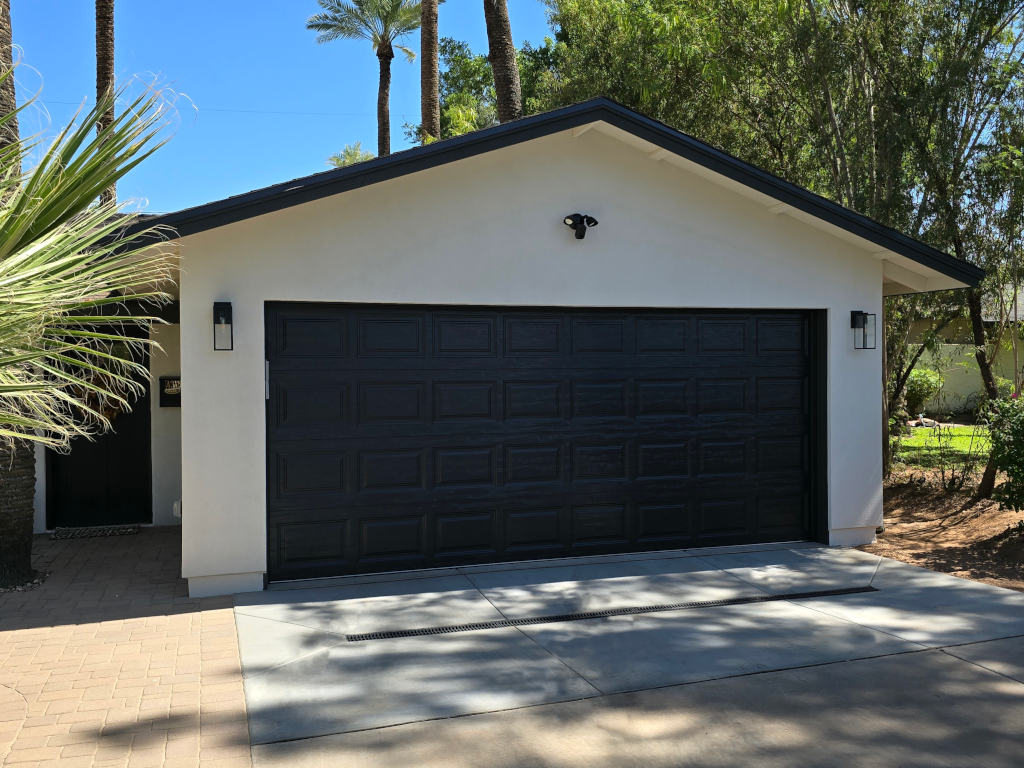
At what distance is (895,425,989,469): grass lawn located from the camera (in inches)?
456

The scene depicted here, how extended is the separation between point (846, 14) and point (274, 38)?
93.9 ft

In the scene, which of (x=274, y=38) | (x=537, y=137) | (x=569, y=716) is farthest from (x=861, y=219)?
(x=274, y=38)

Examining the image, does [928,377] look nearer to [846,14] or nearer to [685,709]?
[846,14]

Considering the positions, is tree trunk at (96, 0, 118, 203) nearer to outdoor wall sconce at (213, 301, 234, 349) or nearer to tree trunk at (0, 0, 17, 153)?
tree trunk at (0, 0, 17, 153)

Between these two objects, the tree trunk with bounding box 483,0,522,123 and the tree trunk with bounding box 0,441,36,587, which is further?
the tree trunk with bounding box 483,0,522,123

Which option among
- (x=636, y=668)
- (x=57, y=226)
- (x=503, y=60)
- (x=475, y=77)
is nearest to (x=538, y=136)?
(x=636, y=668)

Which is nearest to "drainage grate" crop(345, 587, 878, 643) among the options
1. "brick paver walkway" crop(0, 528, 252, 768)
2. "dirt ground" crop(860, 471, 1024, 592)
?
"brick paver walkway" crop(0, 528, 252, 768)

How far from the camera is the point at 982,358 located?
34.6ft

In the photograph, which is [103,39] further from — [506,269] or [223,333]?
[506,269]

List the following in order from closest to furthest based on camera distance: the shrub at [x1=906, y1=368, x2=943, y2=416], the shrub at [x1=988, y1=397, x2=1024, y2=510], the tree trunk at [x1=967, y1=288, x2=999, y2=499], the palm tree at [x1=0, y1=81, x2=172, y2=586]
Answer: the palm tree at [x1=0, y1=81, x2=172, y2=586], the shrub at [x1=988, y1=397, x2=1024, y2=510], the tree trunk at [x1=967, y1=288, x2=999, y2=499], the shrub at [x1=906, y1=368, x2=943, y2=416]

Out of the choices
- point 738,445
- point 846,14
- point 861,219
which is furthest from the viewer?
point 846,14

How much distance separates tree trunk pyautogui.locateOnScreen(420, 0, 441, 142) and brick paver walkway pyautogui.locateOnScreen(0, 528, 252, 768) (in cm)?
1254

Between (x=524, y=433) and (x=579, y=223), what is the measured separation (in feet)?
6.38

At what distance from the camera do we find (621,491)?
7.95 meters
